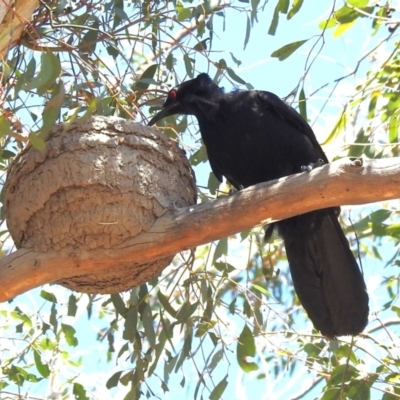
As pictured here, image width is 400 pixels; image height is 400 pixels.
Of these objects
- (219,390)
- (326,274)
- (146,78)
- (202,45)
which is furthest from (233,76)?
(219,390)

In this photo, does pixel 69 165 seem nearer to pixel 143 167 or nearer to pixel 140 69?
pixel 143 167

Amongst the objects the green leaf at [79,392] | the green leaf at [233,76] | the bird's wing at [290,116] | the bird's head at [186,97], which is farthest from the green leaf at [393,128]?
the green leaf at [79,392]

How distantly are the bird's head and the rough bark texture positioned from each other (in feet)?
2.50

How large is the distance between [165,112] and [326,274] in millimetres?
1345

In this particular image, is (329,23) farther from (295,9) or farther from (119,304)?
(119,304)

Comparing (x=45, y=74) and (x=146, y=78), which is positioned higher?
(x=146, y=78)

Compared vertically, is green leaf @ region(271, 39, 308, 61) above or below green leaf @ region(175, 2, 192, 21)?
below

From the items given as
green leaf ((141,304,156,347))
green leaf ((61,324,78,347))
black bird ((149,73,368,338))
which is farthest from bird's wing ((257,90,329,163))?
green leaf ((61,324,78,347))

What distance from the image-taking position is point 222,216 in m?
3.43

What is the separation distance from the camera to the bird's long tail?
420cm

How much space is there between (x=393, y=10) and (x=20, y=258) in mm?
2568

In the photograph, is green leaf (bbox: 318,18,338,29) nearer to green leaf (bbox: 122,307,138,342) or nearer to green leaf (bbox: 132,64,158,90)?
green leaf (bbox: 132,64,158,90)

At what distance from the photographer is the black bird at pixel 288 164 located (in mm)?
4238

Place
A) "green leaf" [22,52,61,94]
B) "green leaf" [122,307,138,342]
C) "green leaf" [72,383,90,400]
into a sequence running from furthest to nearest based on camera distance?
"green leaf" [72,383,90,400], "green leaf" [122,307,138,342], "green leaf" [22,52,61,94]
